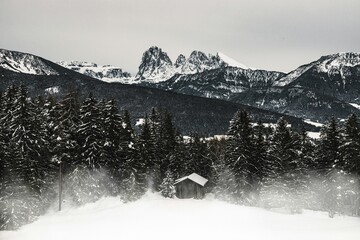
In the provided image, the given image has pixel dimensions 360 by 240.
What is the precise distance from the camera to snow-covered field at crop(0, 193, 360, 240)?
33031mm

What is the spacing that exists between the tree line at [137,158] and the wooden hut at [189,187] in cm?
259

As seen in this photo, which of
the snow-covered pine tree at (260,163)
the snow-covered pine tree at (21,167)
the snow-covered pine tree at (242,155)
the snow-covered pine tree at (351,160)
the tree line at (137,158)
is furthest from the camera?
the snow-covered pine tree at (260,163)

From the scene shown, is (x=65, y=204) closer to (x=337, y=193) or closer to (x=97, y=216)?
(x=97, y=216)

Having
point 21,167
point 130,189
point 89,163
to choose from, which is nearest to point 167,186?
point 130,189

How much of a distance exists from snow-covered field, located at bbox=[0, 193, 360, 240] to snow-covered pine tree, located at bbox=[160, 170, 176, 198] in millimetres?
8548

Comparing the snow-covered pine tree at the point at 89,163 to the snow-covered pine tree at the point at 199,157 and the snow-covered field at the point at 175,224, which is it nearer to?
the snow-covered field at the point at 175,224

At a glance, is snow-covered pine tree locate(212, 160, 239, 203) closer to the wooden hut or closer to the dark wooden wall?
the wooden hut

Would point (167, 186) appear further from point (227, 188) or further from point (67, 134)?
point (67, 134)

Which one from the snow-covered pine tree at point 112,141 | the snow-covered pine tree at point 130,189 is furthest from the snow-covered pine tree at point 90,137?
the snow-covered pine tree at point 130,189

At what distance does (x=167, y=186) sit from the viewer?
196ft

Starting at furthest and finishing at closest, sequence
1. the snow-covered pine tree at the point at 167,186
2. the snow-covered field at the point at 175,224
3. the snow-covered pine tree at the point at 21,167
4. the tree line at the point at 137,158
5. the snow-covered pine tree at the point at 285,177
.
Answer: the snow-covered pine tree at the point at 167,186, the snow-covered pine tree at the point at 285,177, the tree line at the point at 137,158, the snow-covered pine tree at the point at 21,167, the snow-covered field at the point at 175,224

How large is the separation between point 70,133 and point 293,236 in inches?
1306

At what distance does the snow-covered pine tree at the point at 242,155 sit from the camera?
5375 centimetres

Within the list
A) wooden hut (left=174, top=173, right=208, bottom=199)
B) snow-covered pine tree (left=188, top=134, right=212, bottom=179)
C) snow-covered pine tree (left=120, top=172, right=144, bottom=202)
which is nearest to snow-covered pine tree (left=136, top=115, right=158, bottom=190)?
snow-covered pine tree (left=120, top=172, right=144, bottom=202)
